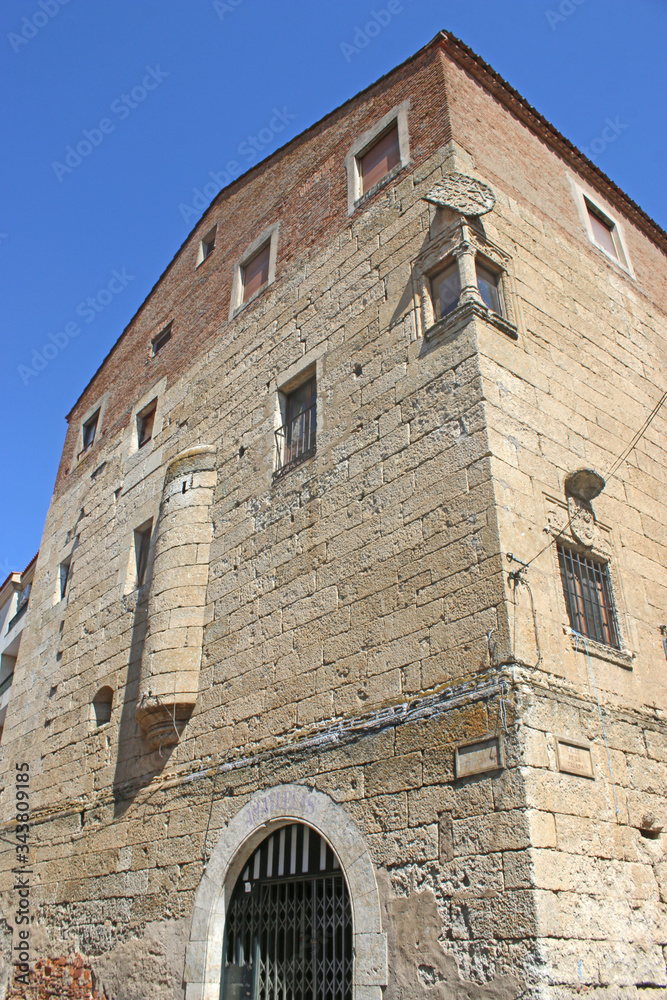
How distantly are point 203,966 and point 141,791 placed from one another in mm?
2038

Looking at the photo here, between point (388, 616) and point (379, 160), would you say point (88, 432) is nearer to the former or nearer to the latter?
point (379, 160)

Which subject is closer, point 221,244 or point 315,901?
point 315,901

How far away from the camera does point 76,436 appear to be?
14.2 metres

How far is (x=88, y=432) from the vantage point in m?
13.9

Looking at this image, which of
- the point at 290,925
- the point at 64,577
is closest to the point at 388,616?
the point at 290,925

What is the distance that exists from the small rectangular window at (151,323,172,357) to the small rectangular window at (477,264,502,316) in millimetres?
6214

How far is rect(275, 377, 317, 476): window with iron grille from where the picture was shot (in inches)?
307

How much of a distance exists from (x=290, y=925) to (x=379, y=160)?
7647 millimetres

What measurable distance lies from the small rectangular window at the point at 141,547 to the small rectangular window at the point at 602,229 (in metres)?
6.67

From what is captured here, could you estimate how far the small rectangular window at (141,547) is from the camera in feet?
32.9

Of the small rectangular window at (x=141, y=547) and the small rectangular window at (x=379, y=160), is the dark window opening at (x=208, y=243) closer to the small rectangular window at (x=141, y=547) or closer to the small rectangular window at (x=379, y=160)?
the small rectangular window at (x=379, y=160)

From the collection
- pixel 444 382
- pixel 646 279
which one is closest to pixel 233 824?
pixel 444 382

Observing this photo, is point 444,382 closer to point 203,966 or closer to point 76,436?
point 203,966

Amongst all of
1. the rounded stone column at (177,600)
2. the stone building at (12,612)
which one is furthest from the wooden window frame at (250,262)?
the stone building at (12,612)
